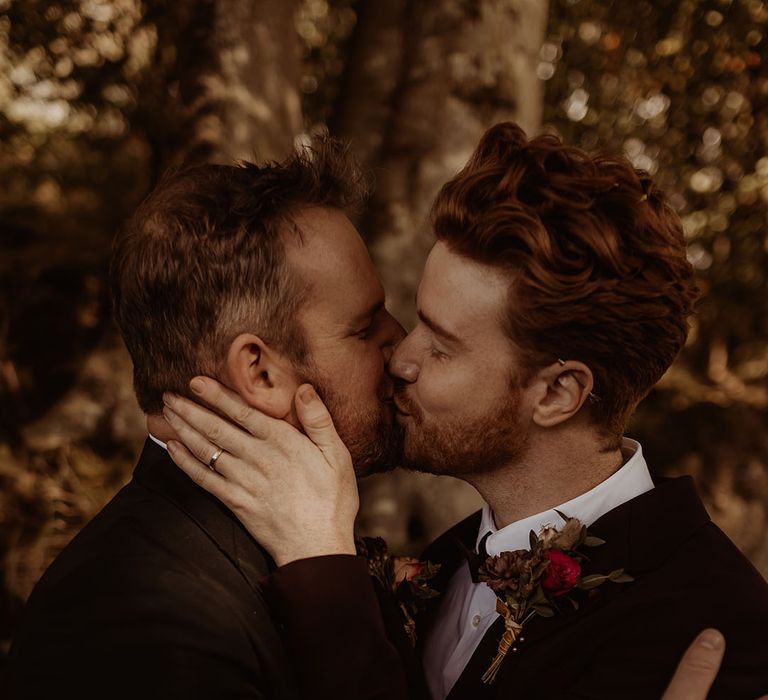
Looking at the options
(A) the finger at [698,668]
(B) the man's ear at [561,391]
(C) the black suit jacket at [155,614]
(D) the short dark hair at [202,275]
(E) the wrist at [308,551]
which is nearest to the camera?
(C) the black suit jacket at [155,614]

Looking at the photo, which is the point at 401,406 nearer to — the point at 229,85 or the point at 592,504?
the point at 592,504

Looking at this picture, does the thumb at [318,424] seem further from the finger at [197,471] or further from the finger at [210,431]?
the finger at [197,471]

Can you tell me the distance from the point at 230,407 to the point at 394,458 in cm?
67

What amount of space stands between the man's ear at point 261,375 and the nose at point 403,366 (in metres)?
0.38

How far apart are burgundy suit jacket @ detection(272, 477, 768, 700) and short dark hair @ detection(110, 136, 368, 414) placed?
71 cm

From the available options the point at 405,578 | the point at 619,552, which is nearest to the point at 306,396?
the point at 405,578

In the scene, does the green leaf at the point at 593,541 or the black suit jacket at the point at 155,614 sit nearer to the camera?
the black suit jacket at the point at 155,614

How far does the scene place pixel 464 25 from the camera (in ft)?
15.4

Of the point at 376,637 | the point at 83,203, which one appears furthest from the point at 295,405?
the point at 83,203

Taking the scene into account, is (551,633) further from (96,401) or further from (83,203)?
(83,203)

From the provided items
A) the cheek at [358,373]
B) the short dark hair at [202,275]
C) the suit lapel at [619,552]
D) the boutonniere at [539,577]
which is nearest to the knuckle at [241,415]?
the short dark hair at [202,275]

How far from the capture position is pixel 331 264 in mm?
2619

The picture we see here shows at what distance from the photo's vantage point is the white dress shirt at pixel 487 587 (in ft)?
8.50

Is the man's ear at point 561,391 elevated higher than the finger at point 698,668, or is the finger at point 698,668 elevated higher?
the man's ear at point 561,391
